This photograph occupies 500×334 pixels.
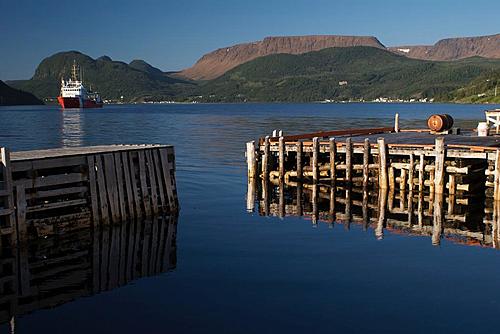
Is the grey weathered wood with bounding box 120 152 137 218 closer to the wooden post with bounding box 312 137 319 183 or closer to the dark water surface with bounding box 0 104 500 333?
the dark water surface with bounding box 0 104 500 333

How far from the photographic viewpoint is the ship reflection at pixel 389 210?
23.5m

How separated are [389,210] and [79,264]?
1434 centimetres

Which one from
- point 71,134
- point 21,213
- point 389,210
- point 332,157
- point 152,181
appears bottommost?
point 71,134

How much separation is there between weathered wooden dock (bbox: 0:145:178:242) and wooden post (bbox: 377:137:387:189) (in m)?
11.2

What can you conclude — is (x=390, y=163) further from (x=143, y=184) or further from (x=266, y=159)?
(x=143, y=184)

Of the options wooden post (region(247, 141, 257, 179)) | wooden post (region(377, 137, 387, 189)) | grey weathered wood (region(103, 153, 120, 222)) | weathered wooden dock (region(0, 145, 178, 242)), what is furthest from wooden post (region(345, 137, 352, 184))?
grey weathered wood (region(103, 153, 120, 222))

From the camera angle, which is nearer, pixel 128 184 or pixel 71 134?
pixel 128 184

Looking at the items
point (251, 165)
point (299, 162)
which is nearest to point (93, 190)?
point (299, 162)

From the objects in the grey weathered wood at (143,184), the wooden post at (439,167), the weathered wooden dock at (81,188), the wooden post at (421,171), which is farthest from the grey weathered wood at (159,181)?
the wooden post at (439,167)

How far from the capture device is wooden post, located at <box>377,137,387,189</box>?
99.5ft

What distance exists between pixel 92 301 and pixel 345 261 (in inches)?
308

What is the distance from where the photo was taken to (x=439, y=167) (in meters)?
28.6

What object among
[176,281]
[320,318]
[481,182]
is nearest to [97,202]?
[176,281]

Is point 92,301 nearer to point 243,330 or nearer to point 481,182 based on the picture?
point 243,330
